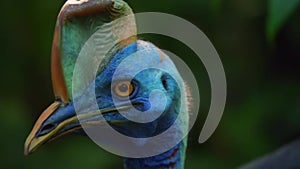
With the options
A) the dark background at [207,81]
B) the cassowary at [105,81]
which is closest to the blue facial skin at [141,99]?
the cassowary at [105,81]

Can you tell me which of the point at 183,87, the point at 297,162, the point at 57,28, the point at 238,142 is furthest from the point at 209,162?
the point at 57,28

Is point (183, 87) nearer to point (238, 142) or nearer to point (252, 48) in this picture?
point (238, 142)

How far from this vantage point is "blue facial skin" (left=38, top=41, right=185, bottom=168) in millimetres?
1799

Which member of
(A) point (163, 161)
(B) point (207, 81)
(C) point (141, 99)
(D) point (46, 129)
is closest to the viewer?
(D) point (46, 129)

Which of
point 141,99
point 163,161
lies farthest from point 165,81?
point 163,161

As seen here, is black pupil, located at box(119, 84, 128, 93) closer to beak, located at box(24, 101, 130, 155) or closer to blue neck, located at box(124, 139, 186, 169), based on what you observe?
beak, located at box(24, 101, 130, 155)

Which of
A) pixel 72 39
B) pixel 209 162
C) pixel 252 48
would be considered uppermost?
pixel 72 39

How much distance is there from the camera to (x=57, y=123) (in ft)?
5.73

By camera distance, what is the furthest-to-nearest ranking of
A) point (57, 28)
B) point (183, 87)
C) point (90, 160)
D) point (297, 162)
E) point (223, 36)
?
point (223, 36) → point (90, 160) → point (297, 162) → point (183, 87) → point (57, 28)

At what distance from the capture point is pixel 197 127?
378cm

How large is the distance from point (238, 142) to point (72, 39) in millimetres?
2126

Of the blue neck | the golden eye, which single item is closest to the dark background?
the blue neck

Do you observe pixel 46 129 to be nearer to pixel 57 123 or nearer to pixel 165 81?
pixel 57 123

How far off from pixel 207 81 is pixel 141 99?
6.07ft
